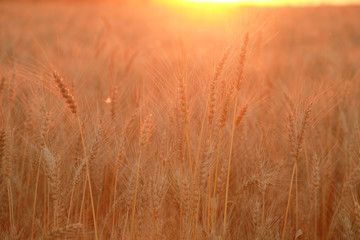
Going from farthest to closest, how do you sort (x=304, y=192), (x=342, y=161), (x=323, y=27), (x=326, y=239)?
1. (x=323, y=27)
2. (x=342, y=161)
3. (x=304, y=192)
4. (x=326, y=239)

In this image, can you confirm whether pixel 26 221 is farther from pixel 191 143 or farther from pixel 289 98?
pixel 289 98

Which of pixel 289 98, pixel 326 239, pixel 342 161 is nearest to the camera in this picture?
pixel 326 239

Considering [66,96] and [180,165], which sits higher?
[66,96]

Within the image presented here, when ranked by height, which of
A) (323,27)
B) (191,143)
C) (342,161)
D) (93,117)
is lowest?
(342,161)

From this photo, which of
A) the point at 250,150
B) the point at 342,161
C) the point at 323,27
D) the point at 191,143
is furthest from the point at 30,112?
the point at 323,27

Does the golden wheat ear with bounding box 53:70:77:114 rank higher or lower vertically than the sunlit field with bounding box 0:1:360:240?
higher

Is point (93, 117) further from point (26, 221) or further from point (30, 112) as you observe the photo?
point (26, 221)

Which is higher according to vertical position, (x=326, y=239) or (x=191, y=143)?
(x=191, y=143)

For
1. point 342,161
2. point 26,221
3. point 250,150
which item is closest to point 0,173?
point 26,221

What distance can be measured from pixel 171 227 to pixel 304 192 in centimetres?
68

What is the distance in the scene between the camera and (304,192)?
1.39 m

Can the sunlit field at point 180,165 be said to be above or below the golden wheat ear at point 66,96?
below

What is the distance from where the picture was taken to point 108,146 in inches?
54.9

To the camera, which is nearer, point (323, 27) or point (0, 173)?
point (0, 173)
